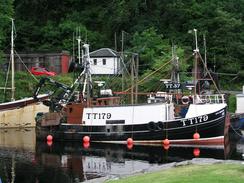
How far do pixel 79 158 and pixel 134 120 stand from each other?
7861mm

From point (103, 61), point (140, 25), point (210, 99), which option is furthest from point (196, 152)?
point (140, 25)

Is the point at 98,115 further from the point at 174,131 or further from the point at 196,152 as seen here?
the point at 196,152

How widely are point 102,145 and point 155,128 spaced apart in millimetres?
4151

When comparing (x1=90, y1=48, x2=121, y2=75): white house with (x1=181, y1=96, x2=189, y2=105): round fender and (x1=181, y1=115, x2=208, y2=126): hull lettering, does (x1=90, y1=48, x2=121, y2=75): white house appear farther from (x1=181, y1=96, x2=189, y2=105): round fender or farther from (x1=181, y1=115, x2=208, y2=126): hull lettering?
(x1=181, y1=115, x2=208, y2=126): hull lettering

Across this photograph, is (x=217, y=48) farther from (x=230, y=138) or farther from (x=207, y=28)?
(x=230, y=138)

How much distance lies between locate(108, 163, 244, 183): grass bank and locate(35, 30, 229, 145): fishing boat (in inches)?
736

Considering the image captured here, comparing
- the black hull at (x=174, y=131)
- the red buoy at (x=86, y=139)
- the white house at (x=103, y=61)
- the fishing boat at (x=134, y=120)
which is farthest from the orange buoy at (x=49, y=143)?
the white house at (x=103, y=61)

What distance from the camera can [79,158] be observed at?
32.7 metres

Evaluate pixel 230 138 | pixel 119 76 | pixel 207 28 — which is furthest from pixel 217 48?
pixel 230 138

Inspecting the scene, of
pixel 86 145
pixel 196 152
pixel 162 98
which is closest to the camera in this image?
pixel 196 152

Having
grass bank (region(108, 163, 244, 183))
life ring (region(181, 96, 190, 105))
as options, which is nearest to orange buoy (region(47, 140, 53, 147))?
life ring (region(181, 96, 190, 105))

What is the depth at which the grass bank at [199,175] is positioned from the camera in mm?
15461

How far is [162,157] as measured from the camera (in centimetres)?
3234

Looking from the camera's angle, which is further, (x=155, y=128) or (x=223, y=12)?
(x=223, y=12)
